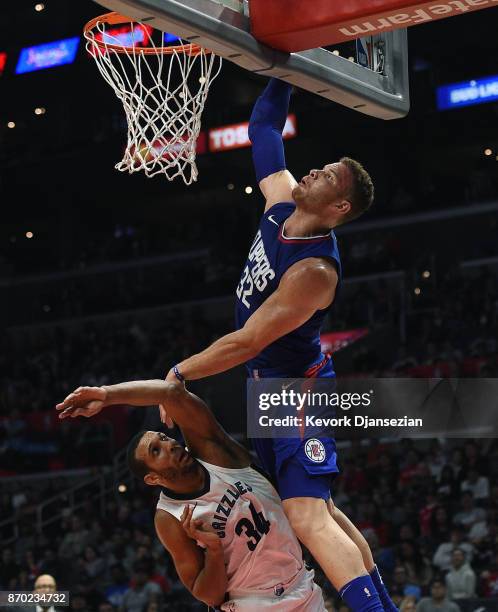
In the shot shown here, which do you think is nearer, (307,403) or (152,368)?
(307,403)

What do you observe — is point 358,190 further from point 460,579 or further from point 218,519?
point 460,579

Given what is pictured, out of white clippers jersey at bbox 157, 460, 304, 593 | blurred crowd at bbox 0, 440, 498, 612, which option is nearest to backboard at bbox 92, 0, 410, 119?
white clippers jersey at bbox 157, 460, 304, 593

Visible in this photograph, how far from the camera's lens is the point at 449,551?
441 inches

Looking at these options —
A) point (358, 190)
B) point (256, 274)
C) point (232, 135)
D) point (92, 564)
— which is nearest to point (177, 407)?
point (256, 274)

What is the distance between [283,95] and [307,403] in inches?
62.1

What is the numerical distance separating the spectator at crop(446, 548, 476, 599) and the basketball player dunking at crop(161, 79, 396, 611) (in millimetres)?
5767

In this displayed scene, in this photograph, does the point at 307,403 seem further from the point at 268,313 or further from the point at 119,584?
the point at 119,584

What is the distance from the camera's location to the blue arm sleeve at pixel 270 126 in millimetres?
5613

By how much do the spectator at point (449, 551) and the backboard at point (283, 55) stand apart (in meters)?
6.44

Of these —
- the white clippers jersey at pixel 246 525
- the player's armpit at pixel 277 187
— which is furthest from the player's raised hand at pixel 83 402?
the player's armpit at pixel 277 187

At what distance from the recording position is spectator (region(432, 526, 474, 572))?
11086 millimetres

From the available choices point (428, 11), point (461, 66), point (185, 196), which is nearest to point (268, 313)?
point (428, 11)

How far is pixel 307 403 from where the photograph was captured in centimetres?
508

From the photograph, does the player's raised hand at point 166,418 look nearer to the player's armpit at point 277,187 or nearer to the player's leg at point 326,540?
the player's leg at point 326,540
